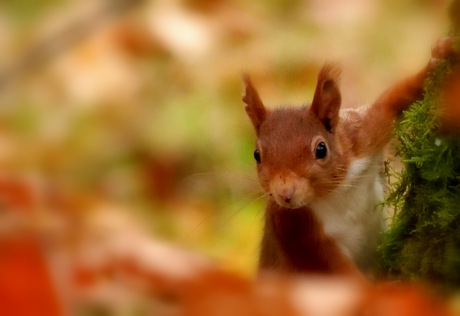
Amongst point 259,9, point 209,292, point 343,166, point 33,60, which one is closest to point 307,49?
point 259,9

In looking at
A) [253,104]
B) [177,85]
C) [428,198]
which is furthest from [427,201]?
[177,85]

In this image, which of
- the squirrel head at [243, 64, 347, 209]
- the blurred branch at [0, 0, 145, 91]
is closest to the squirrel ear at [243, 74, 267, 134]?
the squirrel head at [243, 64, 347, 209]

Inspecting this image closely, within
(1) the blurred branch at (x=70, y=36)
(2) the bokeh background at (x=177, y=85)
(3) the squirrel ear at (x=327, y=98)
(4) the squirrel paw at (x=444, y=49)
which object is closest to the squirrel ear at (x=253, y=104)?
(3) the squirrel ear at (x=327, y=98)

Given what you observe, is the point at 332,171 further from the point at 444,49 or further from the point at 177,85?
the point at 177,85

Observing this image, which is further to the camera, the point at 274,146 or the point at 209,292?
the point at 274,146

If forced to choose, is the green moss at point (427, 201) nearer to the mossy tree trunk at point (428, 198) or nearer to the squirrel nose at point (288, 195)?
the mossy tree trunk at point (428, 198)

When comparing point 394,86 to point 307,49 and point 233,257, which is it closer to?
point 233,257
